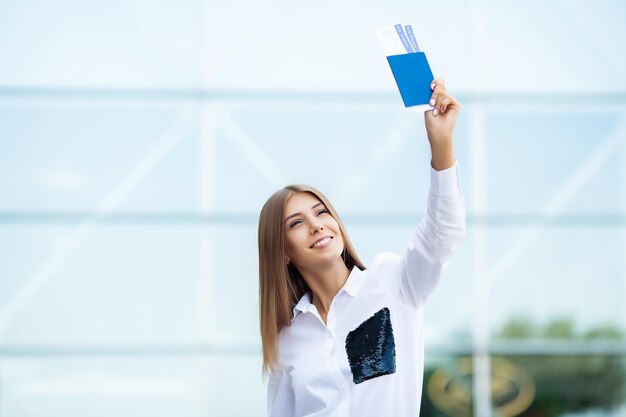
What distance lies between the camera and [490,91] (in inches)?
252

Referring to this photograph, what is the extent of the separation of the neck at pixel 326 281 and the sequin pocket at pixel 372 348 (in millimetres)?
122

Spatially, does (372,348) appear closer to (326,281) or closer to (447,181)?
(326,281)

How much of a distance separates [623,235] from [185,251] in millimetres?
3203

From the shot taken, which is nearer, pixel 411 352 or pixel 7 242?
pixel 411 352

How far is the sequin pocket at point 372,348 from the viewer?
79.8 inches

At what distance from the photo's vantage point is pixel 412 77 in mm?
1827

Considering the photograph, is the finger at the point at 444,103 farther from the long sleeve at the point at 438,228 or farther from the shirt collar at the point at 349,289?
the shirt collar at the point at 349,289

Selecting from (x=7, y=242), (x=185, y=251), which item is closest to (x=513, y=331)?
(x=185, y=251)

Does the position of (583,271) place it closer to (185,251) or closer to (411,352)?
(185,251)

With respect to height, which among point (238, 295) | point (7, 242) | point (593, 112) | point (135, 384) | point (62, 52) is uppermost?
point (62, 52)

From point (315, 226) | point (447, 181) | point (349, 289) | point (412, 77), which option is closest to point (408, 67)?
point (412, 77)

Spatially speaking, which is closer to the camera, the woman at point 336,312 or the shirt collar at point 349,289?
the woman at point 336,312

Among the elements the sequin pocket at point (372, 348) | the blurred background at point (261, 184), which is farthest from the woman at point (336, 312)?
the blurred background at point (261, 184)

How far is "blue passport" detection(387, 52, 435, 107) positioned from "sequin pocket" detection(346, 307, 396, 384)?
547 millimetres
